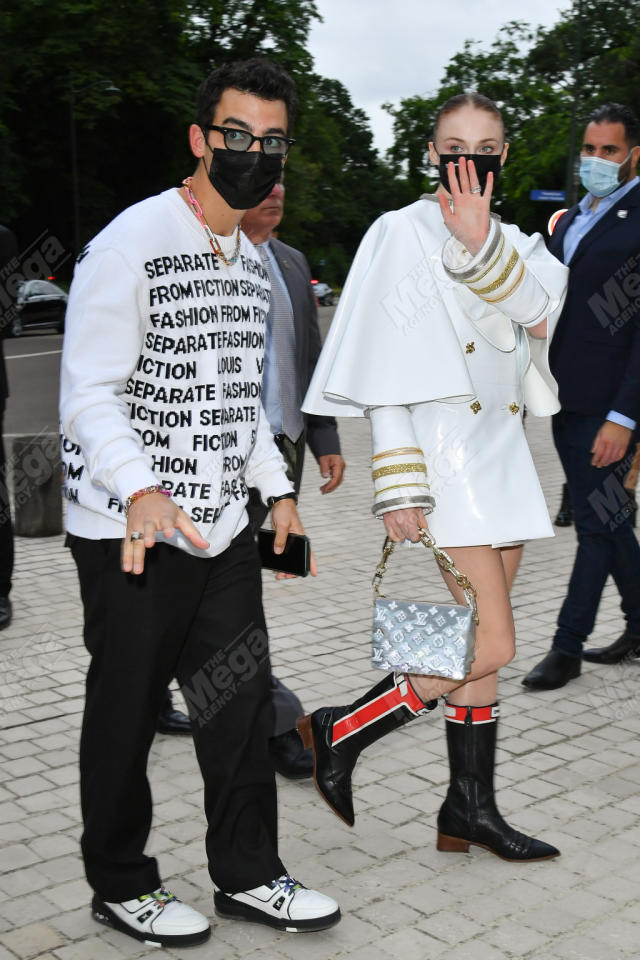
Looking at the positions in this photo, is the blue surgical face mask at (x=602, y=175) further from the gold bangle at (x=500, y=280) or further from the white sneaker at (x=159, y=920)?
the white sneaker at (x=159, y=920)

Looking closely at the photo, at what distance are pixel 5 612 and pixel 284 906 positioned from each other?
3344 mm

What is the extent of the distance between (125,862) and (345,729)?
0.84 meters

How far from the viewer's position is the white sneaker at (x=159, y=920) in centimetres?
312

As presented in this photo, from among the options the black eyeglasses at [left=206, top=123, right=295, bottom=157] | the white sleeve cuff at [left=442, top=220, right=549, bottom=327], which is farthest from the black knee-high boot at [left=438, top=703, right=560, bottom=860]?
the black eyeglasses at [left=206, top=123, right=295, bottom=157]

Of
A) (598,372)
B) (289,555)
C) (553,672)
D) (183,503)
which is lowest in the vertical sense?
(553,672)

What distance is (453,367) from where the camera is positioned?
3.31 m

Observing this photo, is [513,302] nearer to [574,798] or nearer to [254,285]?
[254,285]

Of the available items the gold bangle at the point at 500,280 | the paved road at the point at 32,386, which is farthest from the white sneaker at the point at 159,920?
the paved road at the point at 32,386

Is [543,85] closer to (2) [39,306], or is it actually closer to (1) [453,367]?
(2) [39,306]

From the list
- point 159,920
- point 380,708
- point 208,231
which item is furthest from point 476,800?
point 208,231

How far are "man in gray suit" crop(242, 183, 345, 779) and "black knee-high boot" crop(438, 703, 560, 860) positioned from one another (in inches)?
29.3

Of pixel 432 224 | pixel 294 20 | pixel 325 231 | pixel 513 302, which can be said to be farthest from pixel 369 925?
pixel 325 231

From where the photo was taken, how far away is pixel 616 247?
499 centimetres

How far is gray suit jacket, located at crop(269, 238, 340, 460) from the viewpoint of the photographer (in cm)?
450
